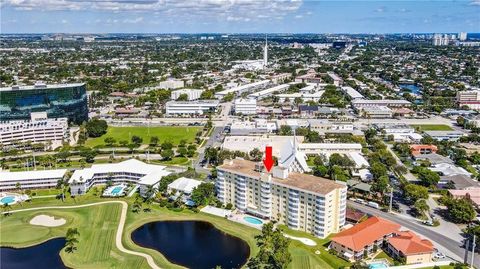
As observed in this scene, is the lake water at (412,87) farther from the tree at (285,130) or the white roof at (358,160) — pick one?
the white roof at (358,160)

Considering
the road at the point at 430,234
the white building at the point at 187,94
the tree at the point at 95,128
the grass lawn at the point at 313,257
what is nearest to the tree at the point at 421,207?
the road at the point at 430,234

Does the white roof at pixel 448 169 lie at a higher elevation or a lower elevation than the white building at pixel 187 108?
lower

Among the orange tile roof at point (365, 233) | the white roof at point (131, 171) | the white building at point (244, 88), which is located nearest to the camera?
the orange tile roof at point (365, 233)

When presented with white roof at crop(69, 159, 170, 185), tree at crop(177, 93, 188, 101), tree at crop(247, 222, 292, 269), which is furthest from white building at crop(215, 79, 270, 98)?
tree at crop(247, 222, 292, 269)

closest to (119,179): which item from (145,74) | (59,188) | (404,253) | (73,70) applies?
(59,188)

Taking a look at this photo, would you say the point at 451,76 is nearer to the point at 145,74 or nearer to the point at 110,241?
the point at 145,74

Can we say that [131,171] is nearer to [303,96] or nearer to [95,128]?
[95,128]
